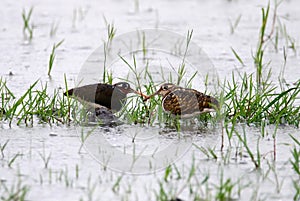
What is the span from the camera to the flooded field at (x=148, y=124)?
184 inches

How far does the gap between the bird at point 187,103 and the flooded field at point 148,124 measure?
0.40 feet

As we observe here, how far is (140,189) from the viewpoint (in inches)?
182

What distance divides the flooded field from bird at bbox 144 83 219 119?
12 centimetres

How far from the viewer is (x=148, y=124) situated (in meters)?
6.16

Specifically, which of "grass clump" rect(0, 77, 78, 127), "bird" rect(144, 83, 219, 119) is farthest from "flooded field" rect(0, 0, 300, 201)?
"bird" rect(144, 83, 219, 119)

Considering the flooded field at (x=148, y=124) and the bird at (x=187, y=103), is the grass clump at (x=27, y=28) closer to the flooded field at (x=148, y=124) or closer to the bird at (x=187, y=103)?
the flooded field at (x=148, y=124)

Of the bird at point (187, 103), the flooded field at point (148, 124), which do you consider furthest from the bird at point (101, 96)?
the bird at point (187, 103)

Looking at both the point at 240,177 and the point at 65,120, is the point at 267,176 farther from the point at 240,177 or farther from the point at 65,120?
the point at 65,120

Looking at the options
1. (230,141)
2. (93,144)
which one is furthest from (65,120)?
(230,141)

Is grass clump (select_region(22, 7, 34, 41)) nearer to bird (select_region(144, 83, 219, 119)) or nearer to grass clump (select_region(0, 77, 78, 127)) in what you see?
grass clump (select_region(0, 77, 78, 127))

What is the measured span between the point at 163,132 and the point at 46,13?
6053 mm

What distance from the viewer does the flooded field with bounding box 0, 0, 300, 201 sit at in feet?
15.3

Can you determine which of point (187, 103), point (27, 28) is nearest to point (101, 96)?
point (187, 103)

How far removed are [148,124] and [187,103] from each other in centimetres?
43
